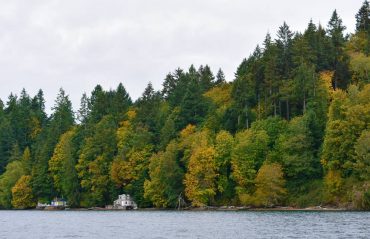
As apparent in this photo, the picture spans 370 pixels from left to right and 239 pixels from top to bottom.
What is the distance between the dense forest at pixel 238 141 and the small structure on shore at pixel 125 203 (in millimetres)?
1393

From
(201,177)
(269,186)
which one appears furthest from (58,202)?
(269,186)

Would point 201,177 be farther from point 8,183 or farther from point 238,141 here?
point 8,183

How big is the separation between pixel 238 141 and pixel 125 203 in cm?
2766

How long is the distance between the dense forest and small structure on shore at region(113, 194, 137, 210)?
1.39 meters

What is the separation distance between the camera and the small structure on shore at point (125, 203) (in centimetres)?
12200

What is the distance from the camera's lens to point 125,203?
122625mm

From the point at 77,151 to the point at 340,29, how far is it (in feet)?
222

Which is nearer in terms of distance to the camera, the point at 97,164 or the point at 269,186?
the point at 269,186

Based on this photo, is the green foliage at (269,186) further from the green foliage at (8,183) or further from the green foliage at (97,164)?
the green foliage at (8,183)

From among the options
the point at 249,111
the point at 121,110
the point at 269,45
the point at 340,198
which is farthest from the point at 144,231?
the point at 121,110

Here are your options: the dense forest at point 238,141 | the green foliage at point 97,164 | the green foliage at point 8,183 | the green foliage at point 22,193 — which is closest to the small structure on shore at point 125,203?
the dense forest at point 238,141

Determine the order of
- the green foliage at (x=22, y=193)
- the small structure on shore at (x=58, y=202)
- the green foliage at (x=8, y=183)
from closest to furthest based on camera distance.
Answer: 1. the small structure on shore at (x=58, y=202)
2. the green foliage at (x=22, y=193)
3. the green foliage at (x=8, y=183)

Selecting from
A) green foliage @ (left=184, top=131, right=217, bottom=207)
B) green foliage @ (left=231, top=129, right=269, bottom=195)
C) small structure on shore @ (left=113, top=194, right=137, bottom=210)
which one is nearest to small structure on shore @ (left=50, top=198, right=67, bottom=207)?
small structure on shore @ (left=113, top=194, right=137, bottom=210)

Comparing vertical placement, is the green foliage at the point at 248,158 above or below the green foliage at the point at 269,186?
above
